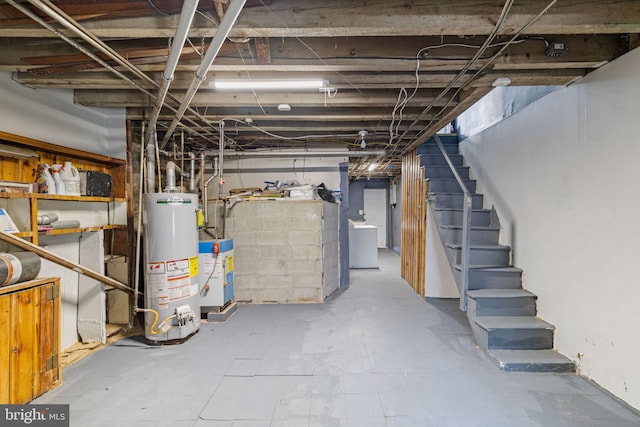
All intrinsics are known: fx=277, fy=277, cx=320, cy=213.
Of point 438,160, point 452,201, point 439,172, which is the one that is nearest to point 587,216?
point 452,201

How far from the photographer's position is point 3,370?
1.79m

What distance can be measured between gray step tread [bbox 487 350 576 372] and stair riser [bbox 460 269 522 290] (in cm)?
72

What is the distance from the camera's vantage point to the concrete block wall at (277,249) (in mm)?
4102

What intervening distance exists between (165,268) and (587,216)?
3.81 metres

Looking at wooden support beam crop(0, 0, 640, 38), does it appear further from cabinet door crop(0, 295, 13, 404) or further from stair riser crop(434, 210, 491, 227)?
stair riser crop(434, 210, 491, 227)

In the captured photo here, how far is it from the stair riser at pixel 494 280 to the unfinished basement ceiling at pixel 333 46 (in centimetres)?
181

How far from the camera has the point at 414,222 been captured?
481 centimetres

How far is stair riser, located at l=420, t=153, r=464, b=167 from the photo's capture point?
441 cm

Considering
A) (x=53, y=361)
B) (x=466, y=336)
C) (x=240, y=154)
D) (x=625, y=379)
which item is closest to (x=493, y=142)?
(x=466, y=336)

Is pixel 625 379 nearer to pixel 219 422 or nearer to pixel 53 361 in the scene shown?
pixel 219 422

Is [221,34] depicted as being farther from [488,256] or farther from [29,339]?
[488,256]

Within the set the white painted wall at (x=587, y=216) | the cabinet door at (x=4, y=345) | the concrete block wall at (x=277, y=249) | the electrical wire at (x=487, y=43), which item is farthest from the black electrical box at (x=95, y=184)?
the white painted wall at (x=587, y=216)

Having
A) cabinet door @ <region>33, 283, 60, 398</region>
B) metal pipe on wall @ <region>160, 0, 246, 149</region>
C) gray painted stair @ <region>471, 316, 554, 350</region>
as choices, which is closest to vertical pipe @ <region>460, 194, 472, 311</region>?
gray painted stair @ <region>471, 316, 554, 350</region>

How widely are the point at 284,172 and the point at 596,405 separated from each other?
14.6 feet
